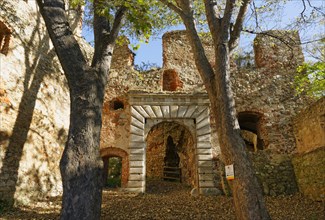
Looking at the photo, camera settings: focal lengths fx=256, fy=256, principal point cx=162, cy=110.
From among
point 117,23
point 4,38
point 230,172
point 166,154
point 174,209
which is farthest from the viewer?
point 166,154

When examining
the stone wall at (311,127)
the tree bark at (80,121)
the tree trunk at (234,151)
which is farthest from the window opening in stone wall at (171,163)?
the tree bark at (80,121)

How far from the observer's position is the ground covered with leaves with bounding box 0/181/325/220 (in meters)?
4.96

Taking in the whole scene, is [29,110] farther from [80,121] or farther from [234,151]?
[234,151]

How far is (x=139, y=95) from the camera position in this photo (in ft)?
29.3

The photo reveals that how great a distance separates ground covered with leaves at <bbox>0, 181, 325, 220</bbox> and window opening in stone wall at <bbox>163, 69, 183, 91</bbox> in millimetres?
4623

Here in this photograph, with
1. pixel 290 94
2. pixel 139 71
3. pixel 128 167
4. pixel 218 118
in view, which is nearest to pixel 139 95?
pixel 139 71

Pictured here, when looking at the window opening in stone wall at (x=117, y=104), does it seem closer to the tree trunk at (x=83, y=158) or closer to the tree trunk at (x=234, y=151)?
the tree trunk at (x=83, y=158)

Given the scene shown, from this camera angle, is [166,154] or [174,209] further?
[166,154]

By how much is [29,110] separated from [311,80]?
30.7 feet

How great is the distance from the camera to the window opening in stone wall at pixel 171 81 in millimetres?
10031

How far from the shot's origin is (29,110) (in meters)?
6.46

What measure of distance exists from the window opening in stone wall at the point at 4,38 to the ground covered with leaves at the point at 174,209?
3.65m

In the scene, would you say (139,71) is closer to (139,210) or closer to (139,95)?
(139,95)

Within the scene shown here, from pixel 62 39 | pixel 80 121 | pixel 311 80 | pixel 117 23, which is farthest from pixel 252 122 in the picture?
pixel 62 39
